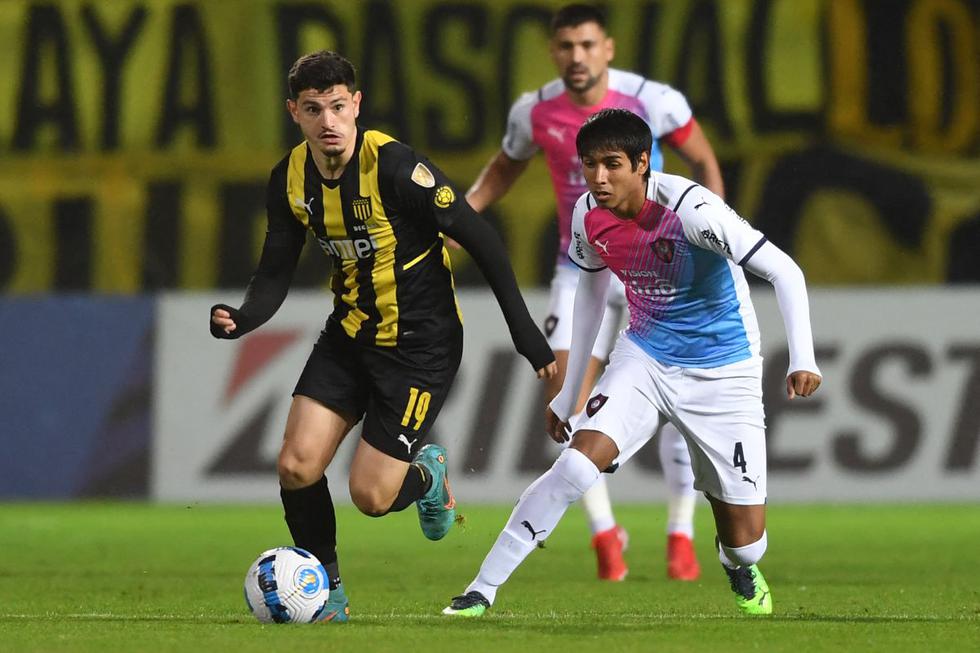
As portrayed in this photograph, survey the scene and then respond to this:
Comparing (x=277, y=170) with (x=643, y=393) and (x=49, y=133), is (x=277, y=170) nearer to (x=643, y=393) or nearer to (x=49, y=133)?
(x=643, y=393)

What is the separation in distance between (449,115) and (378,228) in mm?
7625

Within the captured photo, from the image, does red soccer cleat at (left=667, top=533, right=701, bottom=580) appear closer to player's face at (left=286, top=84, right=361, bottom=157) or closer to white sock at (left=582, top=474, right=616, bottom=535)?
white sock at (left=582, top=474, right=616, bottom=535)

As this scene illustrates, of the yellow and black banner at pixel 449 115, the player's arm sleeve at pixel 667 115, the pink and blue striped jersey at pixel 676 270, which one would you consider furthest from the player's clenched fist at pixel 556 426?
the yellow and black banner at pixel 449 115

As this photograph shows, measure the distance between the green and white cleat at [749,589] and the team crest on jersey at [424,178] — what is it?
5.73ft

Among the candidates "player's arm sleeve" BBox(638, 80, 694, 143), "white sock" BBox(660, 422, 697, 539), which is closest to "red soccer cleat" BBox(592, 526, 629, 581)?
"white sock" BBox(660, 422, 697, 539)

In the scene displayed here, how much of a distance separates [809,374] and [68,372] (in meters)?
8.21

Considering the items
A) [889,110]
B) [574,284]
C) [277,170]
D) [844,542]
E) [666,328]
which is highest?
[277,170]

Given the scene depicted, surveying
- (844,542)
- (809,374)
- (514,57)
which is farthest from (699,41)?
(809,374)

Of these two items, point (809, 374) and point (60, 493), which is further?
point (60, 493)

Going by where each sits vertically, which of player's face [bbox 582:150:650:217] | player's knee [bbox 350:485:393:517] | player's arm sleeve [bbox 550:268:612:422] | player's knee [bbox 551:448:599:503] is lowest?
player's knee [bbox 350:485:393:517]

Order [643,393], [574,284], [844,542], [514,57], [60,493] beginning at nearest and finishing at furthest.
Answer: [643,393] < [574,284] < [844,542] < [60,493] < [514,57]

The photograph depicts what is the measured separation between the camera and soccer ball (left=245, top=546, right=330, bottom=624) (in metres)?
6.25

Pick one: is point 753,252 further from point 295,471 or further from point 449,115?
point 449,115

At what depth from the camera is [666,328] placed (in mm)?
6742
